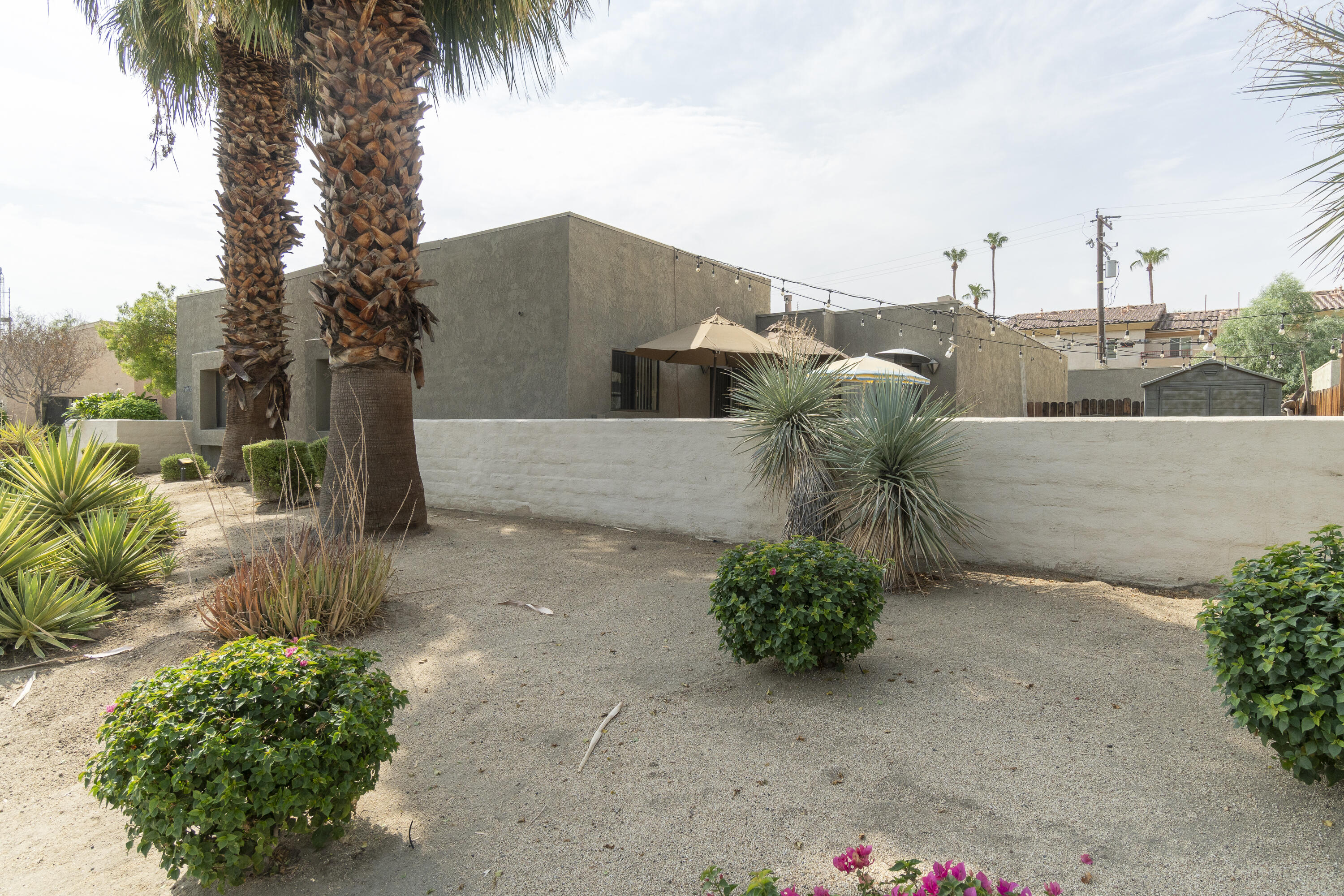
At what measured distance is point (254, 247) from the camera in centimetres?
1157

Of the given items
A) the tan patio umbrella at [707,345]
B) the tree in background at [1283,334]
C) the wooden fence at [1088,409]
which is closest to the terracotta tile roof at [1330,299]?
the tree in background at [1283,334]

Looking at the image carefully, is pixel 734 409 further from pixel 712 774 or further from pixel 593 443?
pixel 712 774

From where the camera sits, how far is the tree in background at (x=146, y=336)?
1045 inches

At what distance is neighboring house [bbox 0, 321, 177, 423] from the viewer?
84.4 feet

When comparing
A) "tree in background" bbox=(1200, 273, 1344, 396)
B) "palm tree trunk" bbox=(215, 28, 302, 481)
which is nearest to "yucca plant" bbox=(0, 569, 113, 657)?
"palm tree trunk" bbox=(215, 28, 302, 481)

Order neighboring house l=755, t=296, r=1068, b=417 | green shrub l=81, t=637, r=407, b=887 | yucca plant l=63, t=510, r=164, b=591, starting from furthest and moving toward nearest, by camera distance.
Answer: neighboring house l=755, t=296, r=1068, b=417, yucca plant l=63, t=510, r=164, b=591, green shrub l=81, t=637, r=407, b=887

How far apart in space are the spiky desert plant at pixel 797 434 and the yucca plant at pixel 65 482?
6.07m

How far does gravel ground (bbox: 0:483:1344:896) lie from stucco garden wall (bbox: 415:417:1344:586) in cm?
60

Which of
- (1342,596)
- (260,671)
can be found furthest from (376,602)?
(1342,596)

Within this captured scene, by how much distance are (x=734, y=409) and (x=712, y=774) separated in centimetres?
423

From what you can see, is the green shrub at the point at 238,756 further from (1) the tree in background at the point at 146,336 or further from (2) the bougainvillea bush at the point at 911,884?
(1) the tree in background at the point at 146,336

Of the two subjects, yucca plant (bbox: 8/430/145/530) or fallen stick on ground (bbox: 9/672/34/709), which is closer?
fallen stick on ground (bbox: 9/672/34/709)

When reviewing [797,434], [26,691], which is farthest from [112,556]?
[797,434]

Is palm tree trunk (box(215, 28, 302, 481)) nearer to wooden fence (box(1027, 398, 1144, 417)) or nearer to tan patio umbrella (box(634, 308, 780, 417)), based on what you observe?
tan patio umbrella (box(634, 308, 780, 417))
